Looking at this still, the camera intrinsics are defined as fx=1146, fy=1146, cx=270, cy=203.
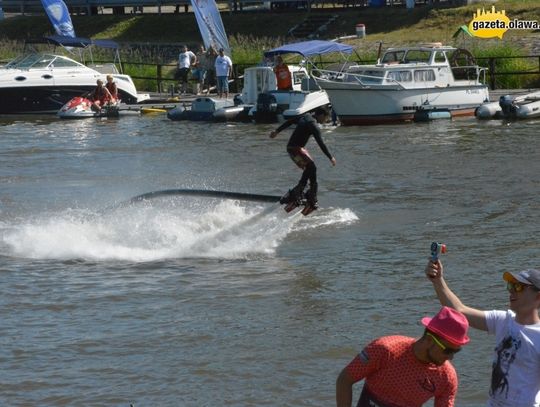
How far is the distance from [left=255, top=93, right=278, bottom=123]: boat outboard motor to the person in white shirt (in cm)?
450

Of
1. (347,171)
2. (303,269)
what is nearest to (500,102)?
(347,171)

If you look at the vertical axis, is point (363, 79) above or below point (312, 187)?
below

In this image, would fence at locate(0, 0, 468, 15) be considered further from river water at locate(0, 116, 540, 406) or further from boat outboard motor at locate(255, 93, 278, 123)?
river water at locate(0, 116, 540, 406)

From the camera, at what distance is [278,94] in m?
32.1

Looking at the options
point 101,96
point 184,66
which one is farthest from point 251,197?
point 184,66

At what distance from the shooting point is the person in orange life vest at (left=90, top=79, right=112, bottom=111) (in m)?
35.9

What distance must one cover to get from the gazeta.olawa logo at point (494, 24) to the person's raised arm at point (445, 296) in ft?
118

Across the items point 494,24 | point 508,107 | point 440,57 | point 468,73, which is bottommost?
point 508,107

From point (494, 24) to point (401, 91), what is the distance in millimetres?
11973

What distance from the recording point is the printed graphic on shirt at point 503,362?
19.1ft

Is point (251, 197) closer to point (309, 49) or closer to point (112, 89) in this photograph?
point (309, 49)

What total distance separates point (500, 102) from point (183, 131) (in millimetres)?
8553

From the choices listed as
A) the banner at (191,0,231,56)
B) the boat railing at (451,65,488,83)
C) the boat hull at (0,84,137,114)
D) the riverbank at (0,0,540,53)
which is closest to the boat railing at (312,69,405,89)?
the boat railing at (451,65,488,83)

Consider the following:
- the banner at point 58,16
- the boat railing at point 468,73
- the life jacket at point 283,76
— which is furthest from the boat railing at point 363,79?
the banner at point 58,16
